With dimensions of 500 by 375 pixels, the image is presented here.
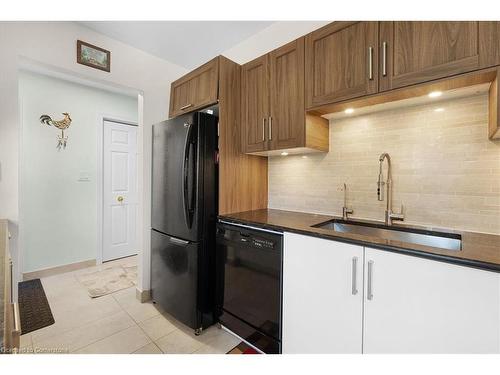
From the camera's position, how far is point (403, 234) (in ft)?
4.87

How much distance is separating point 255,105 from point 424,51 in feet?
3.66

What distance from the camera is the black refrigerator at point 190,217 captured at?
178 cm

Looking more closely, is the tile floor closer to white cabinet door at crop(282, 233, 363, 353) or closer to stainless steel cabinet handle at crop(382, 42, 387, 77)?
white cabinet door at crop(282, 233, 363, 353)

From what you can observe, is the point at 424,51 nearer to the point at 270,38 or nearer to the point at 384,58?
the point at 384,58

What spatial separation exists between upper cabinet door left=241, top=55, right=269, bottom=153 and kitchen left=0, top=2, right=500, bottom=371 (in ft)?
0.04

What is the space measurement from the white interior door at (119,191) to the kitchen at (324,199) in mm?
1149

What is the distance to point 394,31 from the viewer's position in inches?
49.2

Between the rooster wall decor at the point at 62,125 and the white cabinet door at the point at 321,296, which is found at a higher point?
the rooster wall decor at the point at 62,125

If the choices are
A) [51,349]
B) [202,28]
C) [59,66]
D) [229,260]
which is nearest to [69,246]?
[51,349]

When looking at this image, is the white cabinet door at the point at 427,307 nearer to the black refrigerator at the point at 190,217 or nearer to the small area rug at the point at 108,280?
the black refrigerator at the point at 190,217

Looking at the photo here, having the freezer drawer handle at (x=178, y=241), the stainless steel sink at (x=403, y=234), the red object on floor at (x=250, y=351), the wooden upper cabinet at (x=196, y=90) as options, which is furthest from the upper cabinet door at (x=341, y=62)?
the red object on floor at (x=250, y=351)

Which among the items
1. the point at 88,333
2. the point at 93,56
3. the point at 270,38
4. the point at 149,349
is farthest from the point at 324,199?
the point at 93,56

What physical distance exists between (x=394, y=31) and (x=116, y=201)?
3712mm
